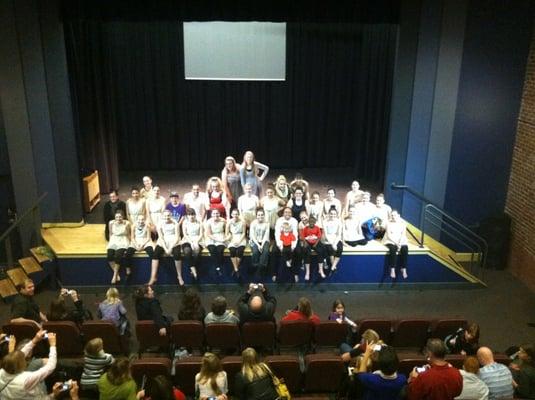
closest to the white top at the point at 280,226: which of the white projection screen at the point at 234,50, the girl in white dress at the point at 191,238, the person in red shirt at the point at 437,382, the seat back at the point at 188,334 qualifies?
the girl in white dress at the point at 191,238

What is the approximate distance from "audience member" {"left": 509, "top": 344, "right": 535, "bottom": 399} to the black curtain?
7.46 m

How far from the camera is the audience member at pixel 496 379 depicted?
5.02 m

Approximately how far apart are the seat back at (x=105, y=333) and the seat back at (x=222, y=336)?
1.08 m

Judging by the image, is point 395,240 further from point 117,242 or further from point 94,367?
point 94,367

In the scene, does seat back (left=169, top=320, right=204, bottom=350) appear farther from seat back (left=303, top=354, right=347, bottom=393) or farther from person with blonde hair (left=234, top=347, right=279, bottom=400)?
person with blonde hair (left=234, top=347, right=279, bottom=400)

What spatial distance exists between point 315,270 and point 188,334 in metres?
3.14

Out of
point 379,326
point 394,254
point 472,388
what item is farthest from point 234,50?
point 472,388

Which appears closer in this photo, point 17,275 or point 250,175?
point 17,275

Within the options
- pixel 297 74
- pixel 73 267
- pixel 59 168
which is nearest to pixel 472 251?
pixel 297 74

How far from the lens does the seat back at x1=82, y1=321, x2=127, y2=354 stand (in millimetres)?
6348

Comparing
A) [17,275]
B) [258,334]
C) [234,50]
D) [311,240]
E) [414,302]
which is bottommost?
[414,302]

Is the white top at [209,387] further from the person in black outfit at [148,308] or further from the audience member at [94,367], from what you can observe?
the person in black outfit at [148,308]

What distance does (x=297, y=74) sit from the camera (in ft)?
43.4

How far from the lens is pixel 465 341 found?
19.7 feet
